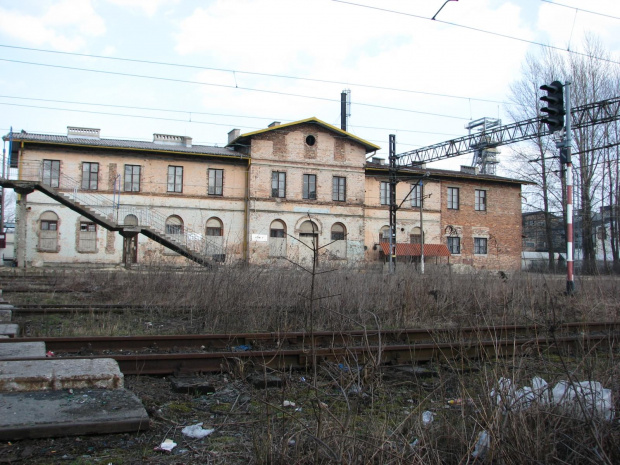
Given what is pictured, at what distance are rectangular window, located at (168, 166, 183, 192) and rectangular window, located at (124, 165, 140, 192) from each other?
2.05 m

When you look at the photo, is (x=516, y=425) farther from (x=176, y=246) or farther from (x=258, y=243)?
(x=258, y=243)

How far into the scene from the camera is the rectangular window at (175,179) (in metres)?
35.3

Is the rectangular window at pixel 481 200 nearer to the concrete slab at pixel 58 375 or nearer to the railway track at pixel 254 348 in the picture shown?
the railway track at pixel 254 348

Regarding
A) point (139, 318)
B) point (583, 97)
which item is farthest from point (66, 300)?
point (583, 97)

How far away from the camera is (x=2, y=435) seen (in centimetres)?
315

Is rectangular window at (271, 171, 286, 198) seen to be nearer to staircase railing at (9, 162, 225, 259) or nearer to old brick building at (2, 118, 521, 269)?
old brick building at (2, 118, 521, 269)

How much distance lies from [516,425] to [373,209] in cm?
3758

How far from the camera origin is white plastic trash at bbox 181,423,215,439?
11.6ft

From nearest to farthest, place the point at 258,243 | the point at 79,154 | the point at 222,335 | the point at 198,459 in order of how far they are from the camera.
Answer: the point at 198,459
the point at 222,335
the point at 79,154
the point at 258,243

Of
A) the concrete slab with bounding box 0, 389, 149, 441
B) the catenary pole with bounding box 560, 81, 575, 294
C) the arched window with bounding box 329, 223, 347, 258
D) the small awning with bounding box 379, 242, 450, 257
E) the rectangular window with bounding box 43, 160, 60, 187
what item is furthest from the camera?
the arched window with bounding box 329, 223, 347, 258

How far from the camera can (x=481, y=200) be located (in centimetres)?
4394

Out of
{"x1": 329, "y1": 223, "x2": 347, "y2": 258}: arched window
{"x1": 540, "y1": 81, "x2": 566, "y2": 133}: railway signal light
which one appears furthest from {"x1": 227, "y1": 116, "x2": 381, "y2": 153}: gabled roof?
{"x1": 540, "y1": 81, "x2": 566, "y2": 133}: railway signal light

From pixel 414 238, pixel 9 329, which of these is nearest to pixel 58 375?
pixel 9 329

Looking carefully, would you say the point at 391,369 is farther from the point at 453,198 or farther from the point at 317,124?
the point at 453,198
